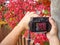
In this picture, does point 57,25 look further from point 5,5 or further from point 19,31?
point 5,5

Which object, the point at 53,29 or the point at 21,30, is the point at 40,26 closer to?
the point at 53,29

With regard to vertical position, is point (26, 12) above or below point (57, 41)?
above

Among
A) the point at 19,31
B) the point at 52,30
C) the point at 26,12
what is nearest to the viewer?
the point at 52,30

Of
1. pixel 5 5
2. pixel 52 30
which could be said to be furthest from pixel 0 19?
pixel 52 30

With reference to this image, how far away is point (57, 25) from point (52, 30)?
49 mm

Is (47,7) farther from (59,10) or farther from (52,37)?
(52,37)

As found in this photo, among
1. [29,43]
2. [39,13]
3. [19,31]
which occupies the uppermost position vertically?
[39,13]

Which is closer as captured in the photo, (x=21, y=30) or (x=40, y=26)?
(x=40, y=26)

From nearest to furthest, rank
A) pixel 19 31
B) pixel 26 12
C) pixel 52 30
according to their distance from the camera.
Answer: pixel 52 30 → pixel 19 31 → pixel 26 12

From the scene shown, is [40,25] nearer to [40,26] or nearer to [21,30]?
[40,26]

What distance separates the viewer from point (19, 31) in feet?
3.61

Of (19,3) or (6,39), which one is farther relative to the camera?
(19,3)

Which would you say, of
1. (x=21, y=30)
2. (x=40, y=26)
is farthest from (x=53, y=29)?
(x=21, y=30)

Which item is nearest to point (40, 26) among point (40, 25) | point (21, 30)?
point (40, 25)
